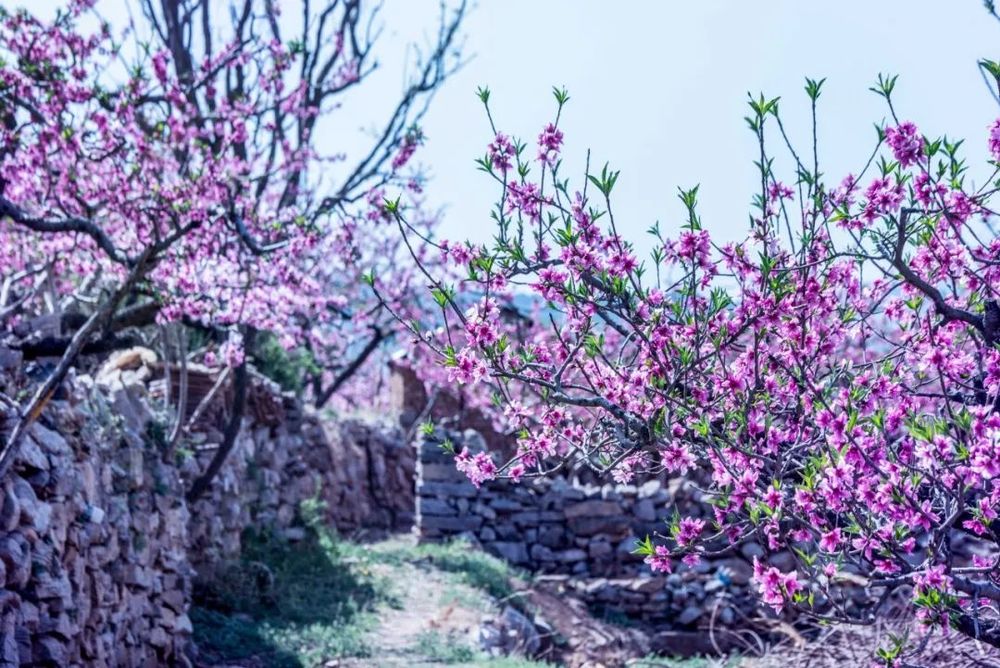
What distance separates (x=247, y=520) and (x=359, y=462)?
5763 mm

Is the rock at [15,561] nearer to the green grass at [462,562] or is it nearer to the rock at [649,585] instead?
the green grass at [462,562]

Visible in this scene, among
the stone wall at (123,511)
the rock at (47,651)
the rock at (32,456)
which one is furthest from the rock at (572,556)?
the rock at (47,651)

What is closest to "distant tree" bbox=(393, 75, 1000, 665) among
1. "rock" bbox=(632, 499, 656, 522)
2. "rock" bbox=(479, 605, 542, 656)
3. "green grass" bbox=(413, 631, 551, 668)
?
"green grass" bbox=(413, 631, 551, 668)

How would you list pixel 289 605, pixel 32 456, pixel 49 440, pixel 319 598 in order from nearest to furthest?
pixel 32 456 → pixel 49 440 → pixel 289 605 → pixel 319 598

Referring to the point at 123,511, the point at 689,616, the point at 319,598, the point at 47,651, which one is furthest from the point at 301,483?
the point at 47,651

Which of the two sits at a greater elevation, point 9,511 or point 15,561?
point 9,511

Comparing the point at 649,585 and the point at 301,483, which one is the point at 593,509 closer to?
the point at 649,585

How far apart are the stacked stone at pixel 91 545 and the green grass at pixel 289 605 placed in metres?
0.67

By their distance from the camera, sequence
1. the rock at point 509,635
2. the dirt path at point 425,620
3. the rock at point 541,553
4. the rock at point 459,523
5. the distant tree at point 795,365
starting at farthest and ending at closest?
the rock at point 459,523, the rock at point 541,553, the rock at point 509,635, the dirt path at point 425,620, the distant tree at point 795,365

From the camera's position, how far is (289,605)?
959 cm

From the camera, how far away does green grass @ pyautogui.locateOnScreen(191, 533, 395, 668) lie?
8.24 m

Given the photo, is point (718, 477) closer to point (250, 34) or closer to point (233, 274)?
point (233, 274)

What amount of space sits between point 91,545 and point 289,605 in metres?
3.55

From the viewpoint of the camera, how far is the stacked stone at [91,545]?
5.27m
